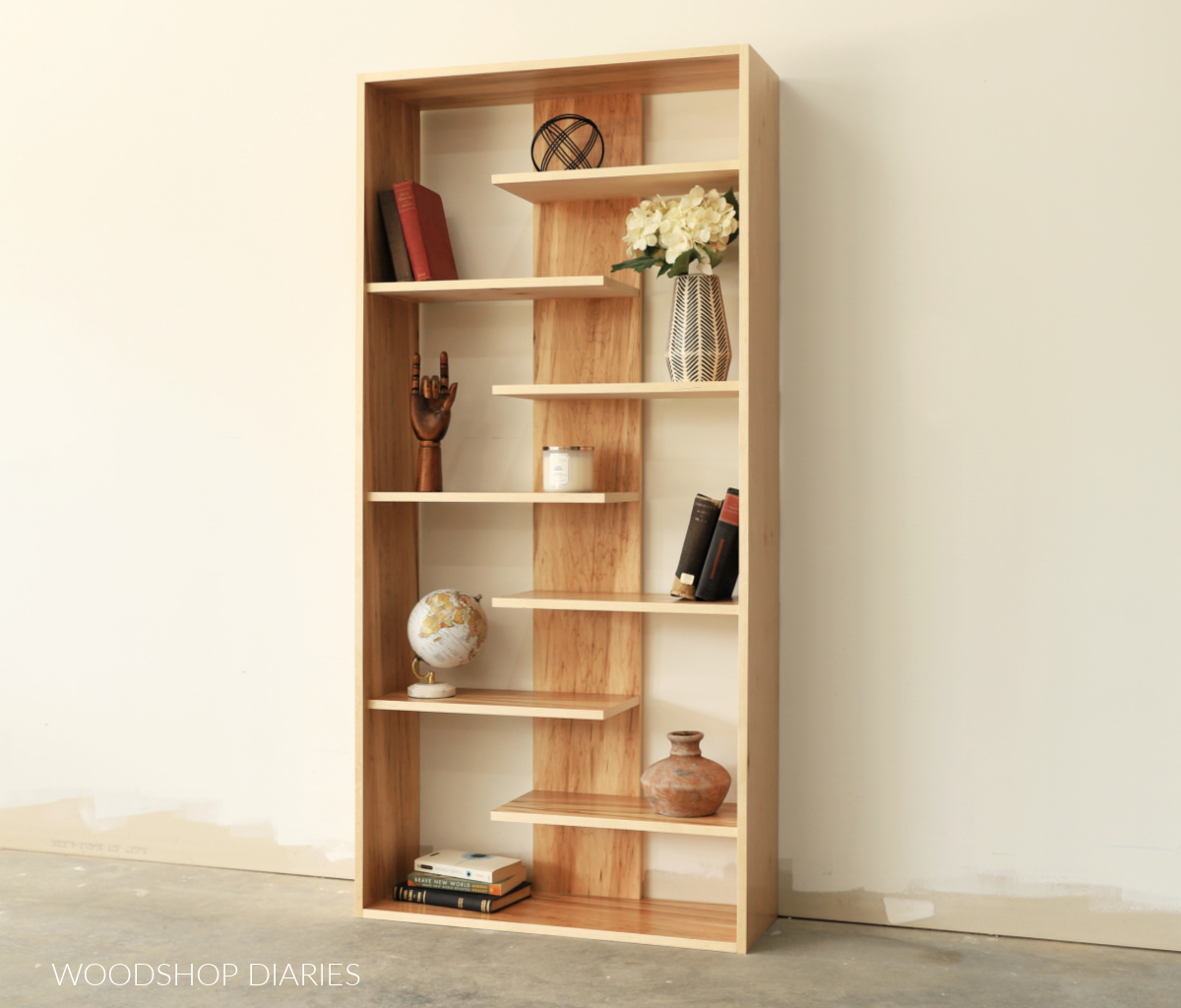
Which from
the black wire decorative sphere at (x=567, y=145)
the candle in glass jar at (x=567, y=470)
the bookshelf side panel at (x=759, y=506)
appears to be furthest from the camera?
the black wire decorative sphere at (x=567, y=145)

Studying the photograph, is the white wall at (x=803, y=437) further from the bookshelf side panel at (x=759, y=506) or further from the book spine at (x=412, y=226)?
the book spine at (x=412, y=226)

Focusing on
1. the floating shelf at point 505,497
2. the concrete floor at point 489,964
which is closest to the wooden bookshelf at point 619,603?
the floating shelf at point 505,497

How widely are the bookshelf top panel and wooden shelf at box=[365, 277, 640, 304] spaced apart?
0.48 m

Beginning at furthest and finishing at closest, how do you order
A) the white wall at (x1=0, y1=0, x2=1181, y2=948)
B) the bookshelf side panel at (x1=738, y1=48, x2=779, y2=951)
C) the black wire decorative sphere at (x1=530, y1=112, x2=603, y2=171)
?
the black wire decorative sphere at (x1=530, y1=112, x2=603, y2=171)
the white wall at (x1=0, y1=0, x2=1181, y2=948)
the bookshelf side panel at (x1=738, y1=48, x2=779, y2=951)

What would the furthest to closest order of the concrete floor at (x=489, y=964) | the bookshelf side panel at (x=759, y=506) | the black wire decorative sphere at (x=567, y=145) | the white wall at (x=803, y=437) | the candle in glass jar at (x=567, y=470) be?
1. the black wire decorative sphere at (x=567, y=145)
2. the candle in glass jar at (x=567, y=470)
3. the white wall at (x=803, y=437)
4. the bookshelf side panel at (x=759, y=506)
5. the concrete floor at (x=489, y=964)

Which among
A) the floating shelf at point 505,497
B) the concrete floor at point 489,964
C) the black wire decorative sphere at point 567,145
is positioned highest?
the black wire decorative sphere at point 567,145

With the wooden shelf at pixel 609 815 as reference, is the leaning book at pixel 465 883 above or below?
below

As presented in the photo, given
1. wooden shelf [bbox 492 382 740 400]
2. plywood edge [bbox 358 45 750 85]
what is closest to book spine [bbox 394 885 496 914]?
wooden shelf [bbox 492 382 740 400]

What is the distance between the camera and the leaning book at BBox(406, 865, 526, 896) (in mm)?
2904

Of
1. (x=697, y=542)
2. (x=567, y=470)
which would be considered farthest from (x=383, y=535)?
(x=697, y=542)

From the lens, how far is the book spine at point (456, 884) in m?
2.90

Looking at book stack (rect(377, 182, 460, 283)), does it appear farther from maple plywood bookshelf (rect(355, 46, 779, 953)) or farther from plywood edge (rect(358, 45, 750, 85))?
plywood edge (rect(358, 45, 750, 85))

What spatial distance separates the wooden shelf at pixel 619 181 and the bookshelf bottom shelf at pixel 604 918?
5.63 ft

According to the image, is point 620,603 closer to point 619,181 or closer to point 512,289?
point 512,289
